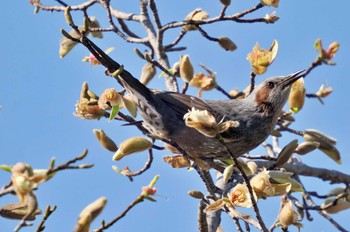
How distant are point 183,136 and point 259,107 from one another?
101 cm

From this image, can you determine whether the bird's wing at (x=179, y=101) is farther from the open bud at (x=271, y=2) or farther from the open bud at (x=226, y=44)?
the open bud at (x=271, y=2)

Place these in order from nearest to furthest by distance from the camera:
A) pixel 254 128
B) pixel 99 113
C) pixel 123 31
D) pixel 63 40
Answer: pixel 99 113 → pixel 63 40 → pixel 254 128 → pixel 123 31

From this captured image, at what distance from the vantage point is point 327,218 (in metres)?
5.65

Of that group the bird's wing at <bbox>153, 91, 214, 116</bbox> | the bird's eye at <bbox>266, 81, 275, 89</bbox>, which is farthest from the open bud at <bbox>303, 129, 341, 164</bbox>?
the bird's wing at <bbox>153, 91, 214, 116</bbox>

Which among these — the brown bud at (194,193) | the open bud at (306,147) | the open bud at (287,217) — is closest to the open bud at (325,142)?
the open bud at (306,147)

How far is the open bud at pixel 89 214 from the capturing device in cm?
252

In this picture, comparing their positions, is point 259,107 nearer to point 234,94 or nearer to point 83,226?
point 234,94

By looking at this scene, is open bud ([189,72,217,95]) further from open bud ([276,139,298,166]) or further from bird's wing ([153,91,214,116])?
open bud ([276,139,298,166])

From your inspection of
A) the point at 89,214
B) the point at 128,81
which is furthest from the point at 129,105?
the point at 89,214

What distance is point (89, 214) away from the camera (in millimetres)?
2527

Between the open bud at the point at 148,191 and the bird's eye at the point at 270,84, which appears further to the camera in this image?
the bird's eye at the point at 270,84

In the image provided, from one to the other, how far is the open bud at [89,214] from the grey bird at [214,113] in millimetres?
2597

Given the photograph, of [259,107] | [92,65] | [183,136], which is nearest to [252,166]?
[183,136]

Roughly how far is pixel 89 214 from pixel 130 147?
1838 millimetres
